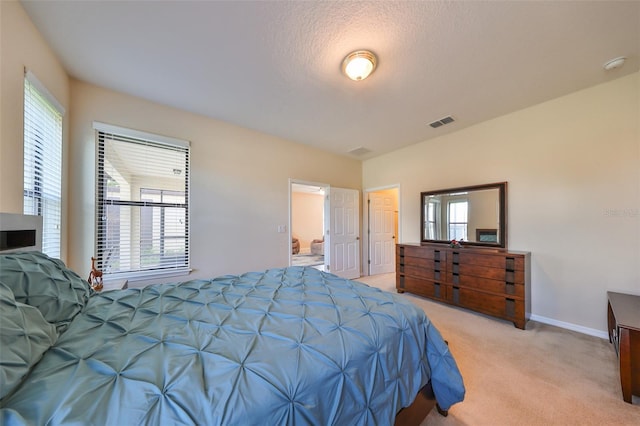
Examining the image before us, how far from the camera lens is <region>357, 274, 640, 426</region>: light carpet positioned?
4.74ft

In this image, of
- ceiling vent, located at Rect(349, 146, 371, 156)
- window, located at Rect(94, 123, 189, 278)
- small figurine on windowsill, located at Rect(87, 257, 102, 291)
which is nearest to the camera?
small figurine on windowsill, located at Rect(87, 257, 102, 291)

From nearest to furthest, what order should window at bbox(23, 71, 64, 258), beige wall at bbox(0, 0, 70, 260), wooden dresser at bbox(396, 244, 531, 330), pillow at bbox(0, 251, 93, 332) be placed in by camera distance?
pillow at bbox(0, 251, 93, 332), beige wall at bbox(0, 0, 70, 260), window at bbox(23, 71, 64, 258), wooden dresser at bbox(396, 244, 531, 330)

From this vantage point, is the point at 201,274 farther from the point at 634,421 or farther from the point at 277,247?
the point at 634,421

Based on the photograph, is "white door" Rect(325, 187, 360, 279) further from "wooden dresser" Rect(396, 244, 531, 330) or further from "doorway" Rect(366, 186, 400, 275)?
"wooden dresser" Rect(396, 244, 531, 330)

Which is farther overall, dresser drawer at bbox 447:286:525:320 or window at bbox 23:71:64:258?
dresser drawer at bbox 447:286:525:320

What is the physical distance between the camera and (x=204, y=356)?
866 millimetres

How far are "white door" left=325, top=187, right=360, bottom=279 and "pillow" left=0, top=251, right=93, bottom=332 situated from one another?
3629 millimetres

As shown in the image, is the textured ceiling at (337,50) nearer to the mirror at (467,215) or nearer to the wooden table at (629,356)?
the mirror at (467,215)

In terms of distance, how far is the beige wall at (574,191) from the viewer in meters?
2.29

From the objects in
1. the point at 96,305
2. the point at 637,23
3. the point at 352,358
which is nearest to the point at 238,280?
the point at 96,305

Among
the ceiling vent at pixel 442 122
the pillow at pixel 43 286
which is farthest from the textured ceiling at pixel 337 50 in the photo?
the pillow at pixel 43 286

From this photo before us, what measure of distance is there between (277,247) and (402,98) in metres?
2.85

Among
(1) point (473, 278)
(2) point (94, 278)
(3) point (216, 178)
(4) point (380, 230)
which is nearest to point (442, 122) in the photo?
(1) point (473, 278)

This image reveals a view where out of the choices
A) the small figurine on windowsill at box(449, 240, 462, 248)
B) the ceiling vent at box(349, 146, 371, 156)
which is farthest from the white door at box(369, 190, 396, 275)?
the small figurine on windowsill at box(449, 240, 462, 248)
